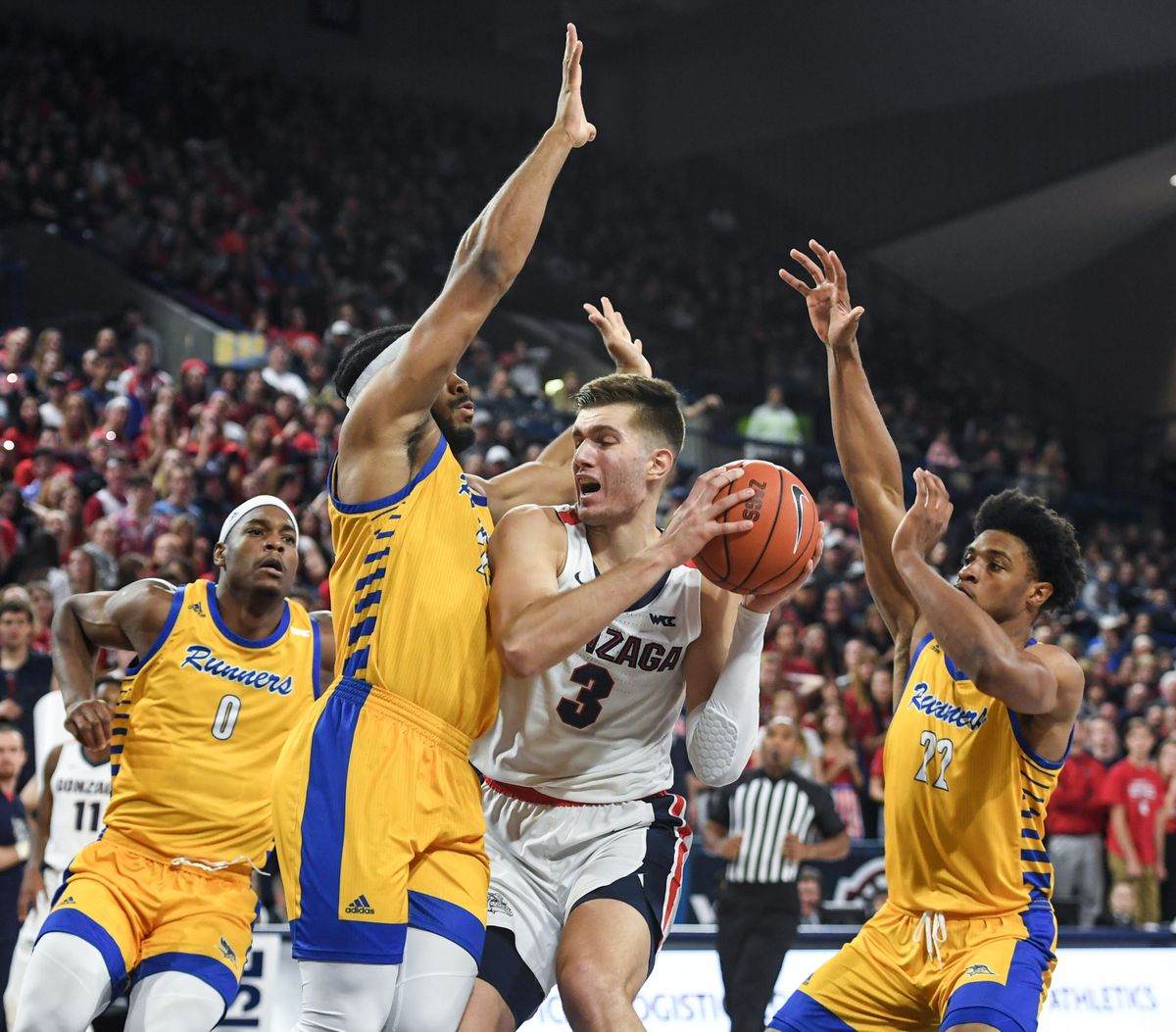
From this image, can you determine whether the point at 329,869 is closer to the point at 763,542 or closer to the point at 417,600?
the point at 417,600

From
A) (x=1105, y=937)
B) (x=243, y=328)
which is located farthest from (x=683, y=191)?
(x=1105, y=937)

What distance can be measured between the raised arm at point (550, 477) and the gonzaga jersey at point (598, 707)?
2.47 feet

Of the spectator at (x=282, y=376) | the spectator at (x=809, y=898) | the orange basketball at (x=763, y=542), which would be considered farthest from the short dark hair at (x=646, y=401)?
the spectator at (x=282, y=376)

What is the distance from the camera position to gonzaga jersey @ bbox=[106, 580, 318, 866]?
5160 mm

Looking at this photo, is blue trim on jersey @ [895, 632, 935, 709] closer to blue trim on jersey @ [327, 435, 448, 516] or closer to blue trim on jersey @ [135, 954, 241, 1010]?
blue trim on jersey @ [327, 435, 448, 516]

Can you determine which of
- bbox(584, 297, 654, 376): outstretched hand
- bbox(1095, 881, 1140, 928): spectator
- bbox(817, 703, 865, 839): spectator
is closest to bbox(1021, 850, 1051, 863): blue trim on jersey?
bbox(584, 297, 654, 376): outstretched hand

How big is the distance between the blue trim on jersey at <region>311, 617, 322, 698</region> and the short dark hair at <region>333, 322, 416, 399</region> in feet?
5.89

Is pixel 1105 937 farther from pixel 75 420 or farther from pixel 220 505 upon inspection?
pixel 75 420

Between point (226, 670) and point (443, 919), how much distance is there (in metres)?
2.04

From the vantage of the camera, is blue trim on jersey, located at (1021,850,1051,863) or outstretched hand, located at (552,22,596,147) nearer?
outstretched hand, located at (552,22,596,147)

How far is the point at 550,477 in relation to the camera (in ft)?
16.3

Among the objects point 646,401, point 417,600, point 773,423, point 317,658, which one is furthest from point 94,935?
point 773,423

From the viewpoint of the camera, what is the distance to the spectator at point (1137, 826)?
433 inches

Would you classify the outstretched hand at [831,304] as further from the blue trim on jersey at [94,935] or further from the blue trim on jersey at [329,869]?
the blue trim on jersey at [94,935]
